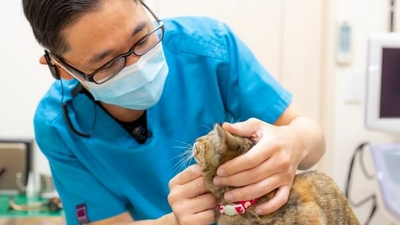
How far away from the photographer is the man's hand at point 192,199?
877mm

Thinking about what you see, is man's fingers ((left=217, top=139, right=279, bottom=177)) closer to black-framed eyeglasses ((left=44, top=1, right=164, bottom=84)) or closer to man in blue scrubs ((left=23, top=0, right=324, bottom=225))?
man in blue scrubs ((left=23, top=0, right=324, bottom=225))

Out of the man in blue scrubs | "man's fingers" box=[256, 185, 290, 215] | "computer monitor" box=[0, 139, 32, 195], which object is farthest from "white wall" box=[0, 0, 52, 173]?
"man's fingers" box=[256, 185, 290, 215]

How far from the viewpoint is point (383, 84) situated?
1841 mm

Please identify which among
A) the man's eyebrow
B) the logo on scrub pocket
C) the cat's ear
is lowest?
the logo on scrub pocket

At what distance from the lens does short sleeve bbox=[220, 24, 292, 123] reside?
1.07 m

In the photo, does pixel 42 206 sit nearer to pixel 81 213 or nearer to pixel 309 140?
pixel 81 213

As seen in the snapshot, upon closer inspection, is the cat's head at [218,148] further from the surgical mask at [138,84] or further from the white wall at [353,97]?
the white wall at [353,97]

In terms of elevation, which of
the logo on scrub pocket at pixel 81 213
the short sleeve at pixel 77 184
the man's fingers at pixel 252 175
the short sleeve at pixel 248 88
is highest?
the short sleeve at pixel 248 88

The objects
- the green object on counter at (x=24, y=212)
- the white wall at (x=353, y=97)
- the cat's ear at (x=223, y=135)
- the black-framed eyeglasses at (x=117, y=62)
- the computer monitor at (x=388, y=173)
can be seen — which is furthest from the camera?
the white wall at (x=353, y=97)

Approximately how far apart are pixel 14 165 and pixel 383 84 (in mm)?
1524

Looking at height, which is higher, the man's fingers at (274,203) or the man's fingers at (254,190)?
the man's fingers at (254,190)

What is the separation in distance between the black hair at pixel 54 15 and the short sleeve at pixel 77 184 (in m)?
0.27

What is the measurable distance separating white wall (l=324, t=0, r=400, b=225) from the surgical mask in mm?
1328

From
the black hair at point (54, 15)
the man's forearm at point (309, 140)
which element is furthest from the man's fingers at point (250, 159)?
the black hair at point (54, 15)
